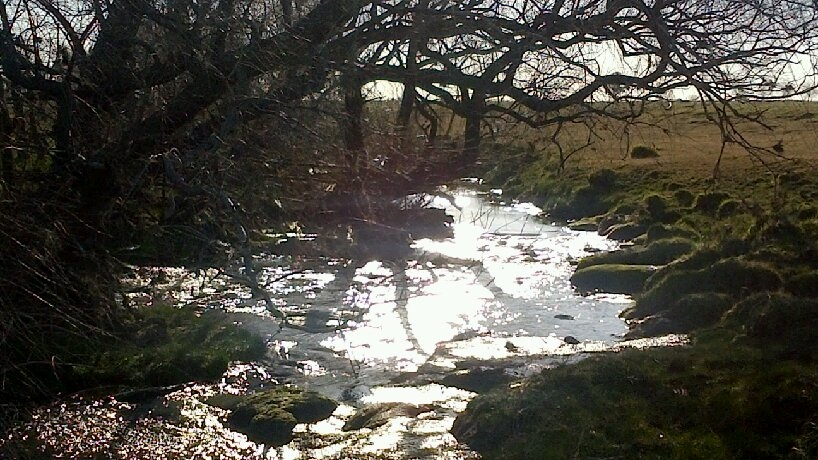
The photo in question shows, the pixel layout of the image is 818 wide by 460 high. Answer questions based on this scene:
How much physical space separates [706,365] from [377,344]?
16.3ft

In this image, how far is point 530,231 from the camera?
85.0 ft

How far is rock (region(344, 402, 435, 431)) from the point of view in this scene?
32.2ft

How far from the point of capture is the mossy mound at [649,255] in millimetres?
19391

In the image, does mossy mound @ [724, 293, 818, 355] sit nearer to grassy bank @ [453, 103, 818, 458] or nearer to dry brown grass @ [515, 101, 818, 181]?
grassy bank @ [453, 103, 818, 458]

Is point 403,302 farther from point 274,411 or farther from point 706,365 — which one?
point 706,365

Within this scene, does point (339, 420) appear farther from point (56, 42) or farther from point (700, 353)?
point (56, 42)

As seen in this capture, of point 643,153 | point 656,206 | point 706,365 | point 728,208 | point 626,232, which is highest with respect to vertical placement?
point 643,153

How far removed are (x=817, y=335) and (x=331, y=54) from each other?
6.66 metres

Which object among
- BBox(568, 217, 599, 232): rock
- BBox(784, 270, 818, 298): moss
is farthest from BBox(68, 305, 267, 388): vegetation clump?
BBox(568, 217, 599, 232): rock

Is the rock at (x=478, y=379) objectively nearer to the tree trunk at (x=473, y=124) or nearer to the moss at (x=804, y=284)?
the tree trunk at (x=473, y=124)

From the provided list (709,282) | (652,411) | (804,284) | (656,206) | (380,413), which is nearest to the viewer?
(652,411)

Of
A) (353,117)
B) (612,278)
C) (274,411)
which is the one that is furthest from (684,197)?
(353,117)

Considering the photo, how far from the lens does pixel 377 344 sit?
44.6ft

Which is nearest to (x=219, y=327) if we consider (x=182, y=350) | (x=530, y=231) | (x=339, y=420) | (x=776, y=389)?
(x=182, y=350)
